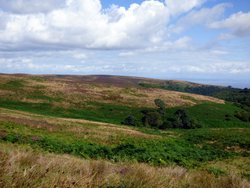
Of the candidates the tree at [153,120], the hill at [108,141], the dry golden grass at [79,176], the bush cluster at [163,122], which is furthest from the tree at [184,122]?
the dry golden grass at [79,176]

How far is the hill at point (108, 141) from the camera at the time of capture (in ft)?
16.7

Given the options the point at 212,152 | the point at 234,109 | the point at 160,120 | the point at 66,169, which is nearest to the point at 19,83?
the point at 160,120

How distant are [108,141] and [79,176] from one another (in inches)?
873

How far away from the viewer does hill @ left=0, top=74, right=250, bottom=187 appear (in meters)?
5.09

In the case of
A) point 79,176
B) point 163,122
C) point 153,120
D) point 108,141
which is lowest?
point 163,122

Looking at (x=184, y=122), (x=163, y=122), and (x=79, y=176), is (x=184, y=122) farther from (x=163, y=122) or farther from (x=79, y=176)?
(x=79, y=176)

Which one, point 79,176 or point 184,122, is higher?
point 79,176

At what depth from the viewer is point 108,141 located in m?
26.9

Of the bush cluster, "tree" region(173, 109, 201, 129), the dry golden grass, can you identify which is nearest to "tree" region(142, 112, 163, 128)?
the bush cluster

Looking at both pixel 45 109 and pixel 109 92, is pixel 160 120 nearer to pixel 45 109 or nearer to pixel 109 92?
pixel 45 109

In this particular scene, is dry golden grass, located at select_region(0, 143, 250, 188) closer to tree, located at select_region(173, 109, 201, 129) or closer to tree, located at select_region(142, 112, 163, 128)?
tree, located at select_region(142, 112, 163, 128)

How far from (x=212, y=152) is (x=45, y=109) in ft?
115

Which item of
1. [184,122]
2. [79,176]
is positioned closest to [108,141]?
[79,176]

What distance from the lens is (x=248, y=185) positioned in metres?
5.82
